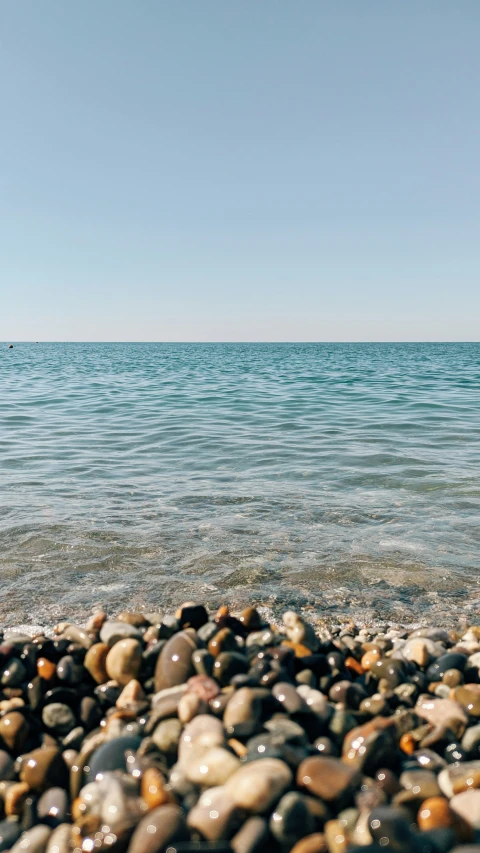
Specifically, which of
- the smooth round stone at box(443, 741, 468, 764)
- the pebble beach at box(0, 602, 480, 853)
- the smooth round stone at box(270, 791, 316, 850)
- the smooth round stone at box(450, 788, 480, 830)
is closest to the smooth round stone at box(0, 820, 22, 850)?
the pebble beach at box(0, 602, 480, 853)

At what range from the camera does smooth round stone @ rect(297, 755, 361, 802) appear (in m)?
1.86

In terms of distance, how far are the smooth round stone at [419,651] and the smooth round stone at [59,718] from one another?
5.40ft

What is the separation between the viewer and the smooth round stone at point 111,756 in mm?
2016

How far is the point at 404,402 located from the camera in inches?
610

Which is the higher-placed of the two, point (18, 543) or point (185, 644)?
point (185, 644)

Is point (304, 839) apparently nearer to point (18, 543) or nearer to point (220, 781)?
point (220, 781)

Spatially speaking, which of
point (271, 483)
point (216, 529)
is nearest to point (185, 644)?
point (216, 529)

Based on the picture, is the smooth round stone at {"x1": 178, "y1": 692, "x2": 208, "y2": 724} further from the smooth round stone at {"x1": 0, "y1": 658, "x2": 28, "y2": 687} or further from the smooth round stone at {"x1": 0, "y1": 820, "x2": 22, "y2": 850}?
the smooth round stone at {"x1": 0, "y1": 658, "x2": 28, "y2": 687}

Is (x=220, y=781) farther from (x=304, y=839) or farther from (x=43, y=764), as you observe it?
(x=43, y=764)

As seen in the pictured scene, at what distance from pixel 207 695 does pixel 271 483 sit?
4.93m

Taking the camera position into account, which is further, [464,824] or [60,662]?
[60,662]

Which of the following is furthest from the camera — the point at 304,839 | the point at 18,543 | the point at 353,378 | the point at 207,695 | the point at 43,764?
the point at 353,378

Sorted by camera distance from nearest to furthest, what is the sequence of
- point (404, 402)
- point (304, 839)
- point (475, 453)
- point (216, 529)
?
point (304, 839), point (216, 529), point (475, 453), point (404, 402)

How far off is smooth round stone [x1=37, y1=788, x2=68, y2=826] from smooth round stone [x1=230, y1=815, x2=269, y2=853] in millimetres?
614
